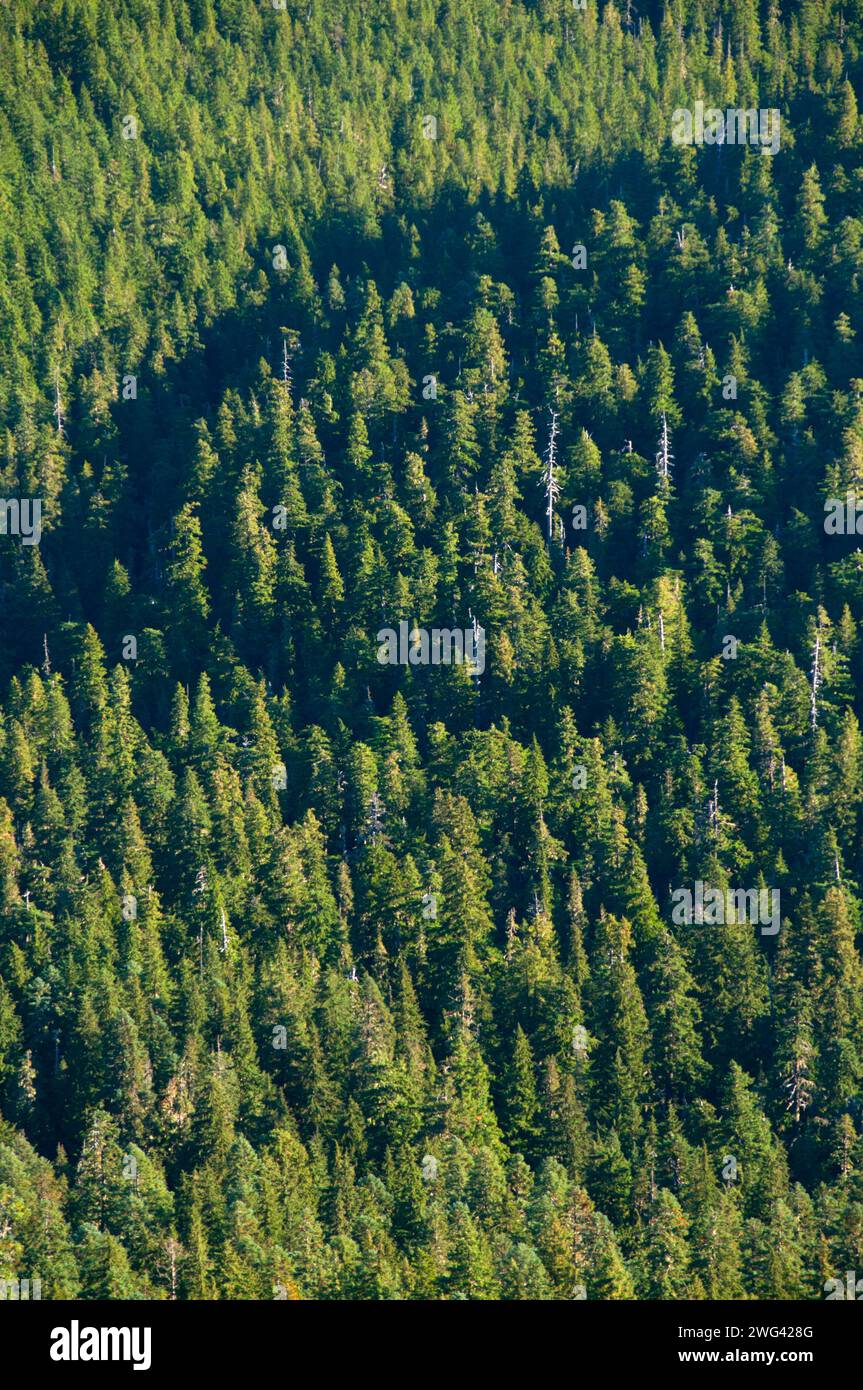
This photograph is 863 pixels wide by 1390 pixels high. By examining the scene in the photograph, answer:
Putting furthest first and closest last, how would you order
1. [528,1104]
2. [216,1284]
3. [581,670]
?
[581,670], [528,1104], [216,1284]

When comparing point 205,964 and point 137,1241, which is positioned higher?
point 205,964

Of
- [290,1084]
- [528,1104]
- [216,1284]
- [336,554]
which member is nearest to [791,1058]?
[528,1104]

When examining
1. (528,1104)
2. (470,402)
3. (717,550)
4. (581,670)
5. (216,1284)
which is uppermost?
(470,402)

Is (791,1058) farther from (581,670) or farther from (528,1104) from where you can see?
(581,670)

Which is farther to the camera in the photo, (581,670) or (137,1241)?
(581,670)

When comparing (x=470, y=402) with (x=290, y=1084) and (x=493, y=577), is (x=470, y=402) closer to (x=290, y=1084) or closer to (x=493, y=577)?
(x=493, y=577)

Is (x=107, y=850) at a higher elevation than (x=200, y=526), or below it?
below
